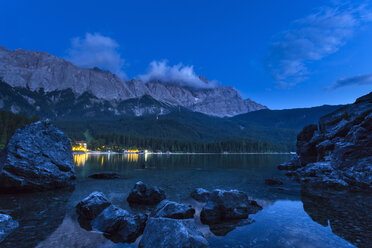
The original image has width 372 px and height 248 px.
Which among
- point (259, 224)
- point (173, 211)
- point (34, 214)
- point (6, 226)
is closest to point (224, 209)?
point (259, 224)

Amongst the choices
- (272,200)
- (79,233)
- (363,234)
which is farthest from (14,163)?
(363,234)

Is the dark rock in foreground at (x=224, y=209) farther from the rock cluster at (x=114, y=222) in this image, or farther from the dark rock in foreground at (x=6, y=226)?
the dark rock in foreground at (x=6, y=226)

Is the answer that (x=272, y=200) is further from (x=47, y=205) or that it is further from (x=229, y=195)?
(x=47, y=205)

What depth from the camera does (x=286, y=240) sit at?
53.0ft

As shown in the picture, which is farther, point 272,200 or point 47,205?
point 272,200

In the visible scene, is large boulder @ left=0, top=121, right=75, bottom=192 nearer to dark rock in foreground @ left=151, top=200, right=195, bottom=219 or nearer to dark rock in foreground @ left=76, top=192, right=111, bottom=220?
dark rock in foreground @ left=76, top=192, right=111, bottom=220

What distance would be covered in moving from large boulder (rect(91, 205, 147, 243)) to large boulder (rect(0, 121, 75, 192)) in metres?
20.9

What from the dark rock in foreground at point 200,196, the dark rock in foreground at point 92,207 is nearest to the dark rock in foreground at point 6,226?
the dark rock in foreground at point 92,207

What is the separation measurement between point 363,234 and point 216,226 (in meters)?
12.1

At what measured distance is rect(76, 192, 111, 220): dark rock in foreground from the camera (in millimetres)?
21025

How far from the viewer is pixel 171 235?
13.4 meters

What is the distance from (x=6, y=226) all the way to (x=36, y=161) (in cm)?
2009

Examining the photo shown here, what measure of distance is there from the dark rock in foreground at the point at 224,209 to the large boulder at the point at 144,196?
9185 mm

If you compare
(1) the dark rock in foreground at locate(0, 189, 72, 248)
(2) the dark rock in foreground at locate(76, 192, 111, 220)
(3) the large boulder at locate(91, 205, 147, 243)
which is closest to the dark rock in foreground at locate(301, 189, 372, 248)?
(3) the large boulder at locate(91, 205, 147, 243)
